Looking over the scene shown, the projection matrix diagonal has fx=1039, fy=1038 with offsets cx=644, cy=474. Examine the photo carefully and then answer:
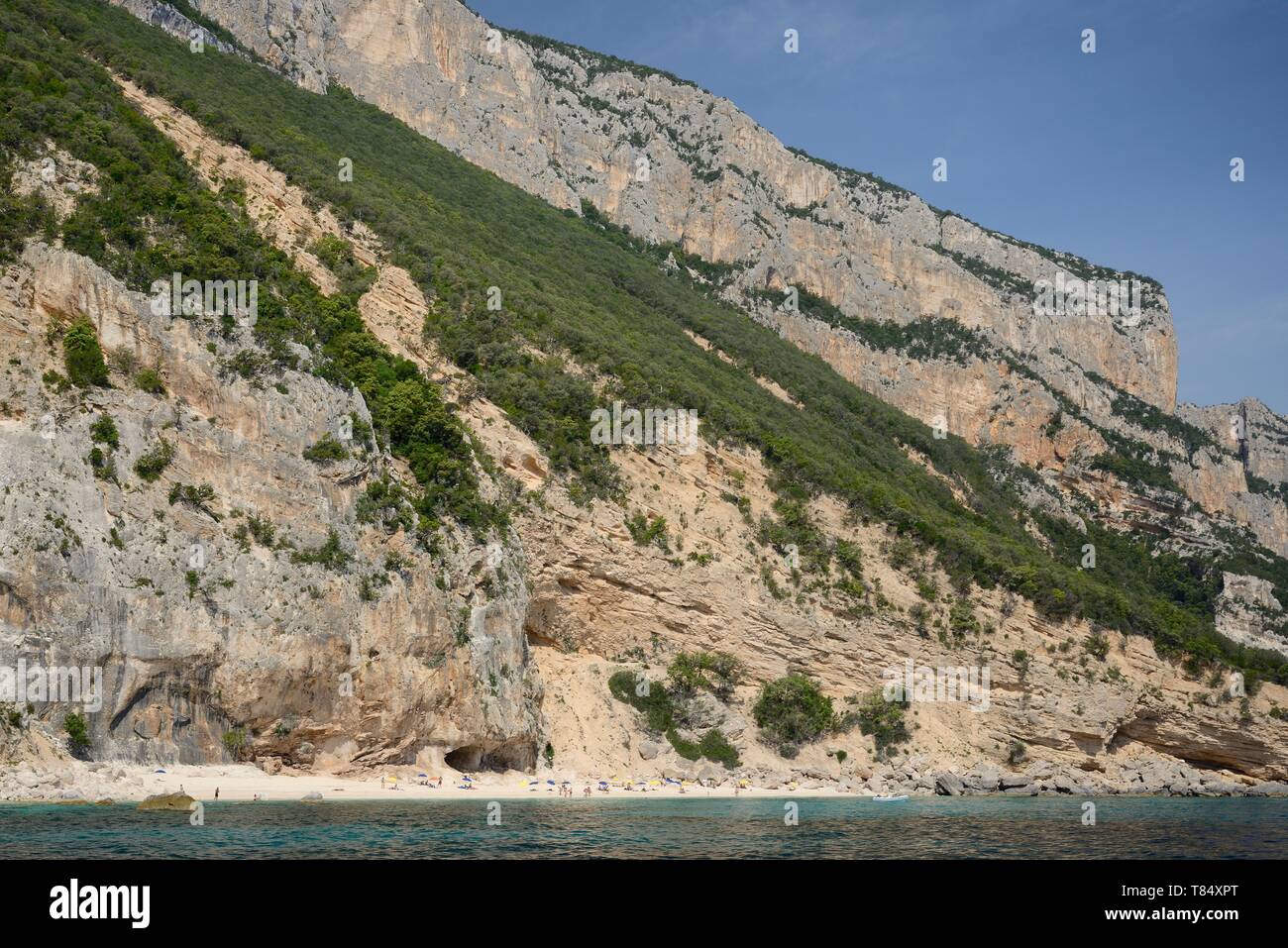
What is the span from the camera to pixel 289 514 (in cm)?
3206

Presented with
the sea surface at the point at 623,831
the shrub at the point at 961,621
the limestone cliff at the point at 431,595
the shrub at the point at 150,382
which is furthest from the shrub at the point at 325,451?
the shrub at the point at 961,621

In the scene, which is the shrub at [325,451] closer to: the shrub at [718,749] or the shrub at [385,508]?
the shrub at [385,508]

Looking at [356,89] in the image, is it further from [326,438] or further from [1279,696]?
[1279,696]

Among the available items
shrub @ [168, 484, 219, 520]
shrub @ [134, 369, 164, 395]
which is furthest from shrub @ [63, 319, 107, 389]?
shrub @ [168, 484, 219, 520]

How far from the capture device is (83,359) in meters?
30.2

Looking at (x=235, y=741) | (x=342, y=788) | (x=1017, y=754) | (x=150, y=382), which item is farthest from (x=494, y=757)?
(x=1017, y=754)

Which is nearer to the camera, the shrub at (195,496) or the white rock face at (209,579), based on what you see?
the white rock face at (209,579)

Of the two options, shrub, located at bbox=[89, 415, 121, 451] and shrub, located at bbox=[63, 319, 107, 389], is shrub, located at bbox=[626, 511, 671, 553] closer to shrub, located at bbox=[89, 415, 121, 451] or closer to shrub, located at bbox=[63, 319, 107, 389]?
shrub, located at bbox=[89, 415, 121, 451]

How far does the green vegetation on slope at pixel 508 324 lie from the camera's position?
1534 inches

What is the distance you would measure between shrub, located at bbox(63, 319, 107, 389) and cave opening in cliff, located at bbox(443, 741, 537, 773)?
15.7m

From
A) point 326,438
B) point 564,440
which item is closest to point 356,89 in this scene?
point 564,440

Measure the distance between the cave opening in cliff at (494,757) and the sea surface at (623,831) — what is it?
479cm

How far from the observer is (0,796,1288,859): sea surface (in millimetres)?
17594

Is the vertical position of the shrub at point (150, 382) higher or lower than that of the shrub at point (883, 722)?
higher
